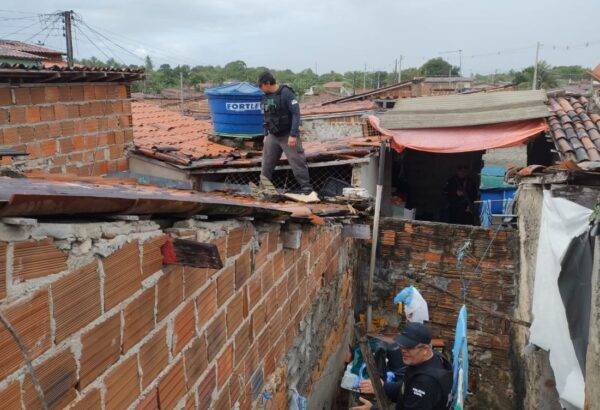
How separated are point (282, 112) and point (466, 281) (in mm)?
3388

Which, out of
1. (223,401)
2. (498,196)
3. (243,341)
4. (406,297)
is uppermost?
(243,341)

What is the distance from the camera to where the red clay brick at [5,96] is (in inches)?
206

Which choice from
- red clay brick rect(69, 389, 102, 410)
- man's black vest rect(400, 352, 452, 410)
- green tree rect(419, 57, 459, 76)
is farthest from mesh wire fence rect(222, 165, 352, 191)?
green tree rect(419, 57, 459, 76)

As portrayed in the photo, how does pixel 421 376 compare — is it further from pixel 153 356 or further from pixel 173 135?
pixel 173 135

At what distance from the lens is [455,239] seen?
23.1 ft

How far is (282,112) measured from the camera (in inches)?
262

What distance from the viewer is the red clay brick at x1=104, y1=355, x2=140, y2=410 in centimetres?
170

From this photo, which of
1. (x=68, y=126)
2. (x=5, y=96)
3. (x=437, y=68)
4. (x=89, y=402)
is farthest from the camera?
(x=437, y=68)

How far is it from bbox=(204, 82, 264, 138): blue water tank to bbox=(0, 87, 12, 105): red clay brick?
3.54m

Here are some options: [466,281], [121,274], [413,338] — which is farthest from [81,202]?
[466,281]

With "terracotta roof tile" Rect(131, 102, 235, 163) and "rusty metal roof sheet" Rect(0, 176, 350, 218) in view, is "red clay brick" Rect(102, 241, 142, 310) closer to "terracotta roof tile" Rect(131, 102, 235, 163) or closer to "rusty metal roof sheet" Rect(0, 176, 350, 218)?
"rusty metal roof sheet" Rect(0, 176, 350, 218)

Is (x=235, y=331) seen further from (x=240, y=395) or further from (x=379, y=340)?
(x=379, y=340)

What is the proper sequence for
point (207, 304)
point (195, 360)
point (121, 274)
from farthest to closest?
1. point (207, 304)
2. point (195, 360)
3. point (121, 274)

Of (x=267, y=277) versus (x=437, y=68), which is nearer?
(x=267, y=277)
